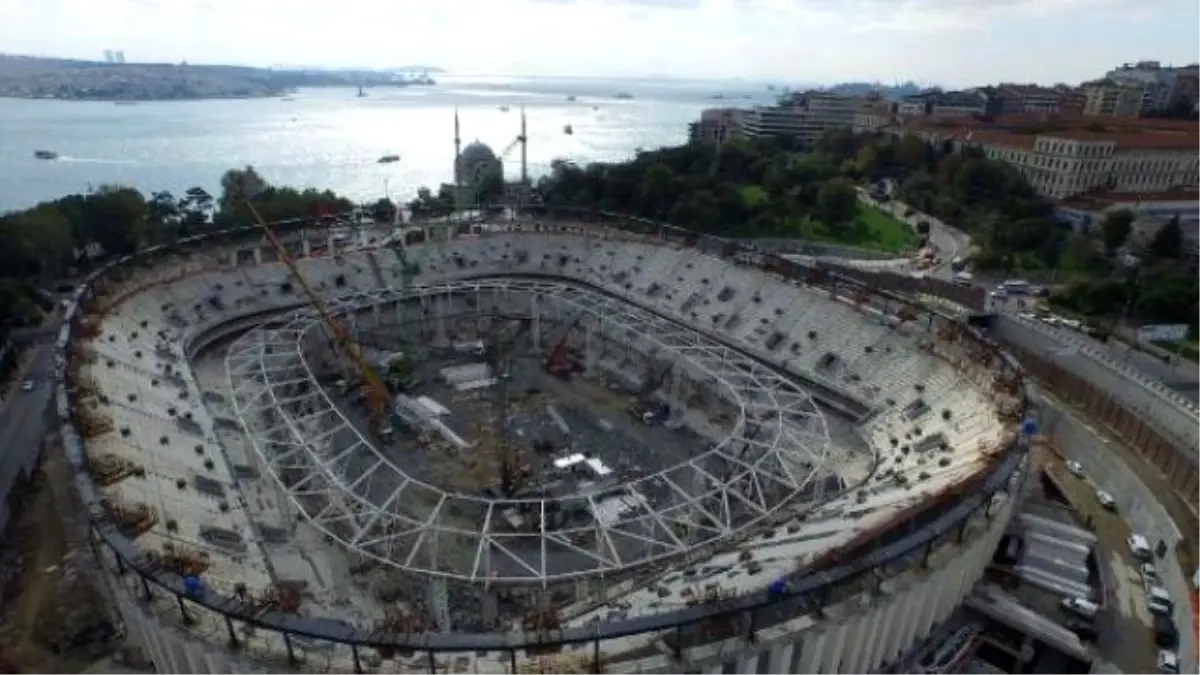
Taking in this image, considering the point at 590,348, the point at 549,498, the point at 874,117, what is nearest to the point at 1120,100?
the point at 874,117

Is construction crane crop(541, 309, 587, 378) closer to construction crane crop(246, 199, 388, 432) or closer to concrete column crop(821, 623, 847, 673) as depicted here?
construction crane crop(246, 199, 388, 432)

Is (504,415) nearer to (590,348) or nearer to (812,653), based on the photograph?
(590,348)

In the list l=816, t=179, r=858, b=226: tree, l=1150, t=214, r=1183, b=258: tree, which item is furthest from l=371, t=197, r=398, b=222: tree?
l=1150, t=214, r=1183, b=258: tree

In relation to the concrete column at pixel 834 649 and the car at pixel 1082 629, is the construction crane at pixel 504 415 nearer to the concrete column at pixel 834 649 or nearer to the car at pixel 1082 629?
the concrete column at pixel 834 649

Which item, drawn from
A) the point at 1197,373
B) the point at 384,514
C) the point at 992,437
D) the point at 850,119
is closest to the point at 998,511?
the point at 992,437

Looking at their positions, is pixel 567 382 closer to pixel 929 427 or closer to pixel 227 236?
pixel 929 427

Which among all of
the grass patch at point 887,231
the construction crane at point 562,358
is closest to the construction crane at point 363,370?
the construction crane at point 562,358
